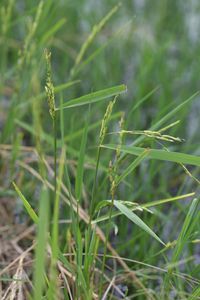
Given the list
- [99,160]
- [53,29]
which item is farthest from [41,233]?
[53,29]

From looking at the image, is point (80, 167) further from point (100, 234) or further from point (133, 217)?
point (100, 234)

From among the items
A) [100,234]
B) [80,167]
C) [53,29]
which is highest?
[53,29]

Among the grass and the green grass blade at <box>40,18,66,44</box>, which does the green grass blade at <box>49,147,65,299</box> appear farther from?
the green grass blade at <box>40,18,66,44</box>

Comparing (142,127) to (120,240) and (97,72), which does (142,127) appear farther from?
(120,240)

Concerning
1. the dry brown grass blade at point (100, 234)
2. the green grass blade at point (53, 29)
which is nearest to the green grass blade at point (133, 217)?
the dry brown grass blade at point (100, 234)

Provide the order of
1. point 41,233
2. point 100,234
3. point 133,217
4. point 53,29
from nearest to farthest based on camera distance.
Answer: point 41,233, point 133,217, point 100,234, point 53,29

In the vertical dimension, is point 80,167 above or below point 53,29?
below

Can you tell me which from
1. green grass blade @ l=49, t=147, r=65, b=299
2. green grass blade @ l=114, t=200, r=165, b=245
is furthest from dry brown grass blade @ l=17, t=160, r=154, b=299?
green grass blade @ l=49, t=147, r=65, b=299

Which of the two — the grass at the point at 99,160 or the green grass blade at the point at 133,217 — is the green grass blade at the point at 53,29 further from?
the green grass blade at the point at 133,217
